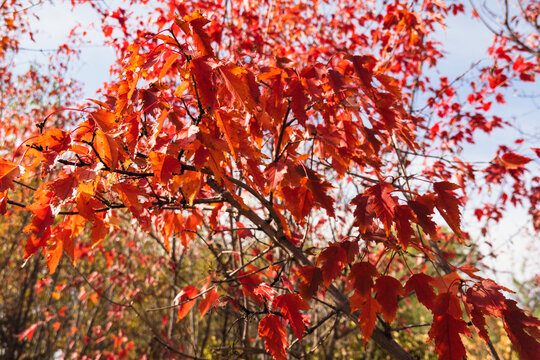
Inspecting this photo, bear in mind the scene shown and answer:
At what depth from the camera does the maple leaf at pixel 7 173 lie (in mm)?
1085

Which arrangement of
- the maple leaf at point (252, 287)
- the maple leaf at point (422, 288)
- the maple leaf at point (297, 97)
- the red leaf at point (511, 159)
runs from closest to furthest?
the maple leaf at point (422, 288) → the maple leaf at point (297, 97) → the maple leaf at point (252, 287) → the red leaf at point (511, 159)

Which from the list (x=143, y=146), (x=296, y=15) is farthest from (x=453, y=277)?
(x=296, y=15)

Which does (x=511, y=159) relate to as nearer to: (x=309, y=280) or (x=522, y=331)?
(x=522, y=331)

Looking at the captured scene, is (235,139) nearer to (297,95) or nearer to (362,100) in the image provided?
(297,95)

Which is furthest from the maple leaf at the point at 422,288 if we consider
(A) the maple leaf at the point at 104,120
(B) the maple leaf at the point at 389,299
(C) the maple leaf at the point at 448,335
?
(A) the maple leaf at the point at 104,120

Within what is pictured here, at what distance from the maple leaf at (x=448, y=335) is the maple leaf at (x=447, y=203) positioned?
312mm

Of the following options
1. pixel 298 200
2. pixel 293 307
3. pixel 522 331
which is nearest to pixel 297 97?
pixel 298 200

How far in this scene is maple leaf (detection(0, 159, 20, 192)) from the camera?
3.56ft

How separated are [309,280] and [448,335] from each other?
49 cm

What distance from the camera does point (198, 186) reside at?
1.35 meters

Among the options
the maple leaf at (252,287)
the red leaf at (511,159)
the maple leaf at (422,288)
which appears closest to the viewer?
the maple leaf at (422,288)

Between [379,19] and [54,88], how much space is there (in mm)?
7315

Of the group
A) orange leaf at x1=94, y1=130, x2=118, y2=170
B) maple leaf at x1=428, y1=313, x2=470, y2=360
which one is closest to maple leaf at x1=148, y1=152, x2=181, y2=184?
orange leaf at x1=94, y1=130, x2=118, y2=170

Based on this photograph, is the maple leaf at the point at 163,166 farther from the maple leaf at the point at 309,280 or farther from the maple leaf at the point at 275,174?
the maple leaf at the point at 309,280
